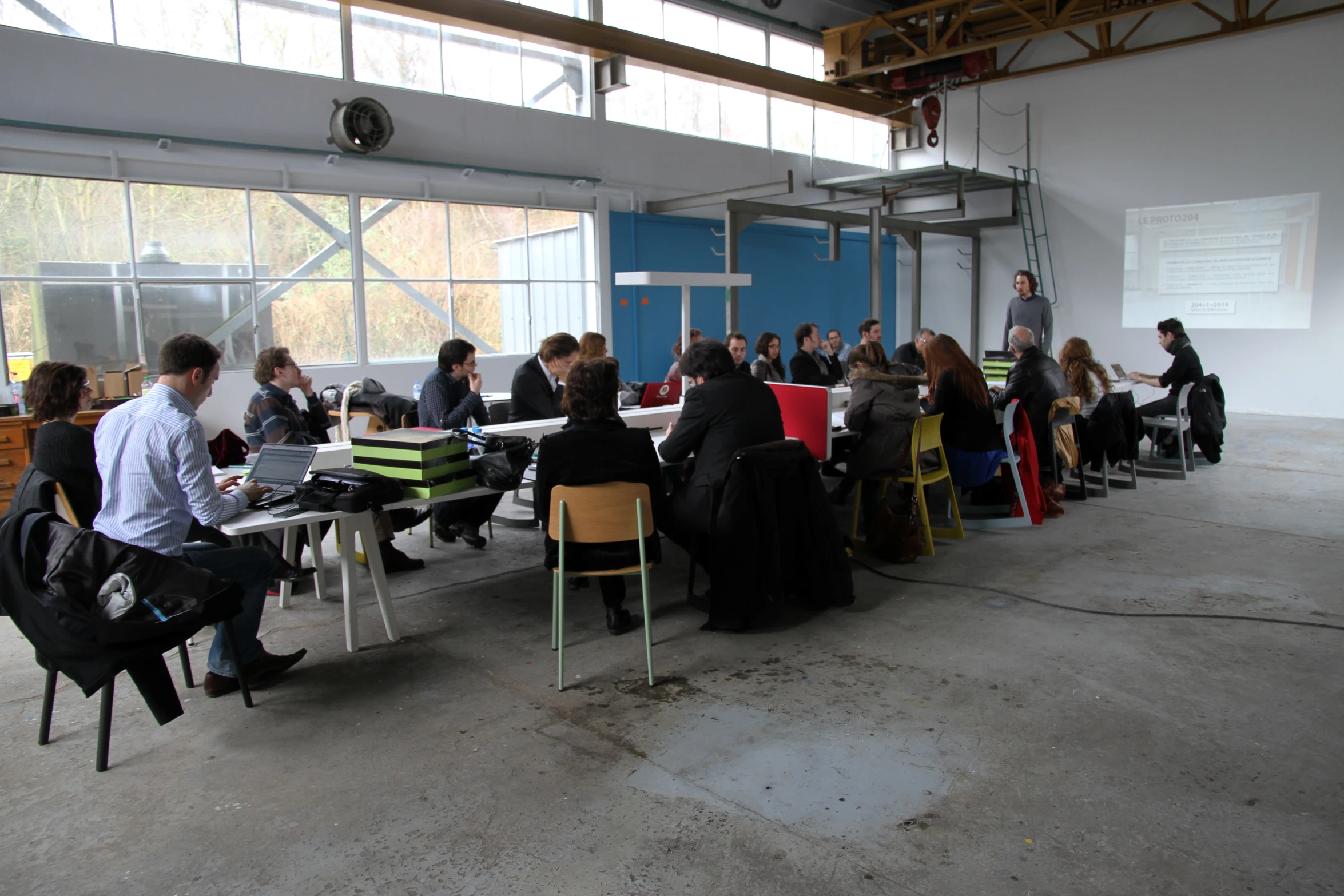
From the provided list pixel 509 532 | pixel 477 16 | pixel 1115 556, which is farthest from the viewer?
pixel 477 16

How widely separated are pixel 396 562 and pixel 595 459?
75.7 inches

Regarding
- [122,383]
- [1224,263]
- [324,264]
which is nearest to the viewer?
[122,383]

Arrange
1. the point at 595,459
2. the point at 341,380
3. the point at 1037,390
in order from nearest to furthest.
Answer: the point at 595,459
the point at 1037,390
the point at 341,380

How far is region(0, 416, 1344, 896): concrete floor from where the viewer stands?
2109 mm

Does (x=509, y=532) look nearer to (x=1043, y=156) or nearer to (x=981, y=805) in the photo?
(x=981, y=805)

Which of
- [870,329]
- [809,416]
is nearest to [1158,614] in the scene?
[809,416]

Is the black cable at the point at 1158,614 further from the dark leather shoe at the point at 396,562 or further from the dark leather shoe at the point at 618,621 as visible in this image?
the dark leather shoe at the point at 396,562

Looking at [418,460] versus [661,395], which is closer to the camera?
[418,460]

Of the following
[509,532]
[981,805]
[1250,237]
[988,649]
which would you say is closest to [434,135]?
[509,532]

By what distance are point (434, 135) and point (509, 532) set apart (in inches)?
223

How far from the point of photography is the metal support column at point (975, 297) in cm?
1338

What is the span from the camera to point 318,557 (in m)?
4.12

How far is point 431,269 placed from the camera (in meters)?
9.72

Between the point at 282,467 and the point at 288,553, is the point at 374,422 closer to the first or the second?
the point at 288,553
